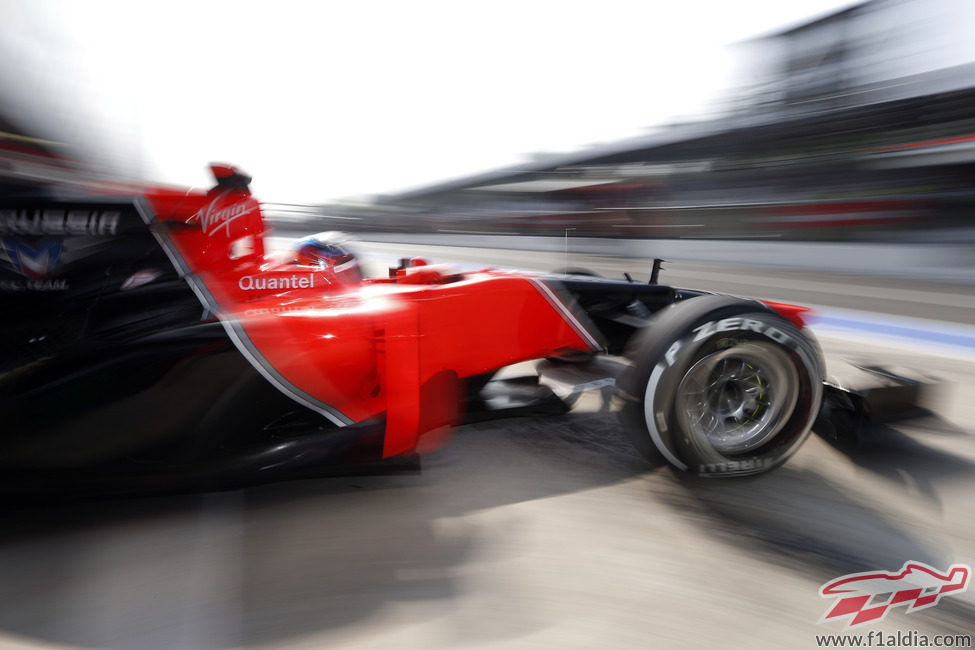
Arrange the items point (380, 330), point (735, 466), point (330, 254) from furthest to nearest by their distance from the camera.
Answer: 1. point (330, 254)
2. point (735, 466)
3. point (380, 330)

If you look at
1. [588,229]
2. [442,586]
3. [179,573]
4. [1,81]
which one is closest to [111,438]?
[179,573]

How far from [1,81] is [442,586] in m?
2.78

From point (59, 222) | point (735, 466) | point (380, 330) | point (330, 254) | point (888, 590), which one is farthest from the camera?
point (330, 254)

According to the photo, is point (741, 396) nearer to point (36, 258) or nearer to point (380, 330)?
point (380, 330)

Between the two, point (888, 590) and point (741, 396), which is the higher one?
point (741, 396)

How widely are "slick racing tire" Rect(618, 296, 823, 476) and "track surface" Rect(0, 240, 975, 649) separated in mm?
121

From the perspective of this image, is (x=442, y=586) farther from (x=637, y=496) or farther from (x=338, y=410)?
(x=637, y=496)

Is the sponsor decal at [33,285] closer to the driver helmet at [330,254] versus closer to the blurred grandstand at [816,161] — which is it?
the driver helmet at [330,254]

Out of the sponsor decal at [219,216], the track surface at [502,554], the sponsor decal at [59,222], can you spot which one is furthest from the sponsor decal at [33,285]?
the track surface at [502,554]

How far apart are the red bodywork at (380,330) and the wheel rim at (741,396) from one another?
0.50m

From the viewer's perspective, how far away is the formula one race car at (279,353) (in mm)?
1534

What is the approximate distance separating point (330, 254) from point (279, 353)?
2.57 meters

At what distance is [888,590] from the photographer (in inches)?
56.7

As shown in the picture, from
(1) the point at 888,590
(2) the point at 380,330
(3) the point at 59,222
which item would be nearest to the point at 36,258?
(3) the point at 59,222
